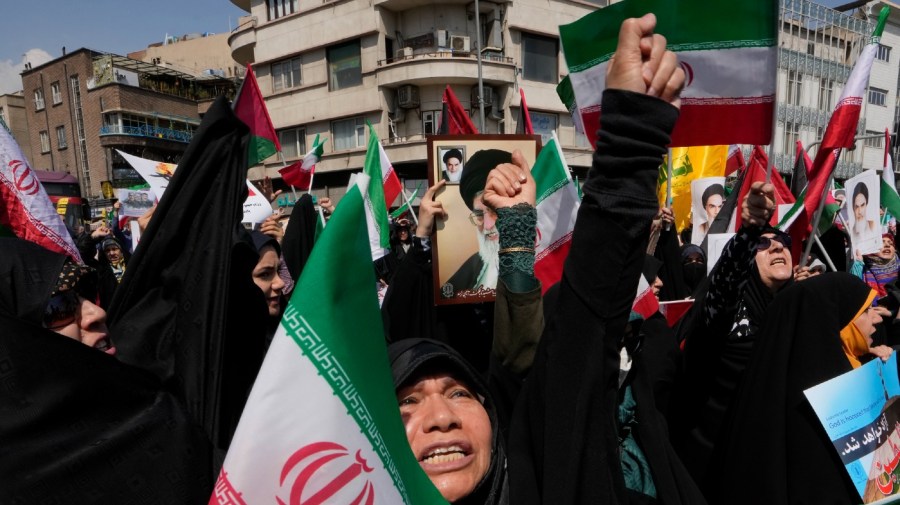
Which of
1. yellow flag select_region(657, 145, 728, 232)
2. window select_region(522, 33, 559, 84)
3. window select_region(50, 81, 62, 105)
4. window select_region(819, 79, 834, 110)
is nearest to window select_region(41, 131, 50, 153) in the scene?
window select_region(50, 81, 62, 105)

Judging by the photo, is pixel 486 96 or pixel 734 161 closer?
pixel 734 161

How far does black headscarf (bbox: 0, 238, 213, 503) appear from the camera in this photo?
49.4 inches

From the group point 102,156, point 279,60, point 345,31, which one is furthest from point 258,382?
point 102,156

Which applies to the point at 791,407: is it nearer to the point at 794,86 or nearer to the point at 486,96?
the point at 486,96

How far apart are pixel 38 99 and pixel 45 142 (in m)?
3.18

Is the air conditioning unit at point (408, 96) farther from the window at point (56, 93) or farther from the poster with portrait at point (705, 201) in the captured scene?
the window at point (56, 93)

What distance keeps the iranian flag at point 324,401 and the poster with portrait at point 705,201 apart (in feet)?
20.0

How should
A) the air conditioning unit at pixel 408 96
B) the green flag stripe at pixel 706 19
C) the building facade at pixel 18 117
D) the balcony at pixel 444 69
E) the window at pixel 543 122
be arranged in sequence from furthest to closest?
the building facade at pixel 18 117 < the window at pixel 543 122 < the air conditioning unit at pixel 408 96 < the balcony at pixel 444 69 < the green flag stripe at pixel 706 19

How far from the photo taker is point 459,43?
2423 cm

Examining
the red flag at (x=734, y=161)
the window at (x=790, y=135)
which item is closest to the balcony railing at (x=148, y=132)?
the window at (x=790, y=135)

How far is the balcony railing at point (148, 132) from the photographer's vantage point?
3759cm

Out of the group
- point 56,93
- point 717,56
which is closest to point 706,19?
point 717,56

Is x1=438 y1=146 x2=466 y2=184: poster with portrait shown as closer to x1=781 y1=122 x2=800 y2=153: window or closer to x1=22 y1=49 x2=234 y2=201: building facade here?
x1=781 y1=122 x2=800 y2=153: window

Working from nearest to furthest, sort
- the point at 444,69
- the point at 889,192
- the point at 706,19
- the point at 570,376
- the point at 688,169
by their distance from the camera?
the point at 570,376
the point at 706,19
the point at 889,192
the point at 688,169
the point at 444,69
